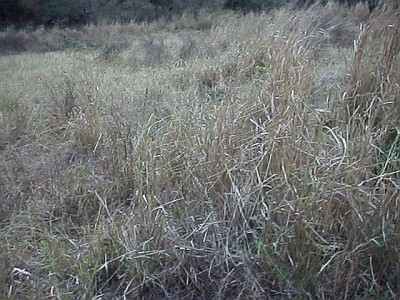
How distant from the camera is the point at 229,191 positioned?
10.5 ft

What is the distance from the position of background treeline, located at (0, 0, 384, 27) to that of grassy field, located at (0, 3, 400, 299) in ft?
58.7

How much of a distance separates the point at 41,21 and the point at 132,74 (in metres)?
16.8

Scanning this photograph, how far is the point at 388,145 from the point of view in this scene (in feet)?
10.7

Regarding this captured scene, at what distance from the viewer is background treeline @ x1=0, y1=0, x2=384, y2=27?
888 inches

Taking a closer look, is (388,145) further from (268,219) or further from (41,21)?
(41,21)

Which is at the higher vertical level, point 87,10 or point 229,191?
point 229,191

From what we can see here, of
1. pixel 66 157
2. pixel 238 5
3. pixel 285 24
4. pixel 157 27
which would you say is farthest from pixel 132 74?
pixel 238 5

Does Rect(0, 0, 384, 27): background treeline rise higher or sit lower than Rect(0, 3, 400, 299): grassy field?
lower

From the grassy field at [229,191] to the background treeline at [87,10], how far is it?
704 inches

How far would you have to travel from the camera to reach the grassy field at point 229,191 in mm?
2850

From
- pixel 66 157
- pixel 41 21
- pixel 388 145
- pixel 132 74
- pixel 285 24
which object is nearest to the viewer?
pixel 388 145

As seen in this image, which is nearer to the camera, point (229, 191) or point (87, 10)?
point (229, 191)

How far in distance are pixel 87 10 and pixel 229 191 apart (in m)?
22.3

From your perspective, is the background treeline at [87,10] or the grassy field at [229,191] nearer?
the grassy field at [229,191]
